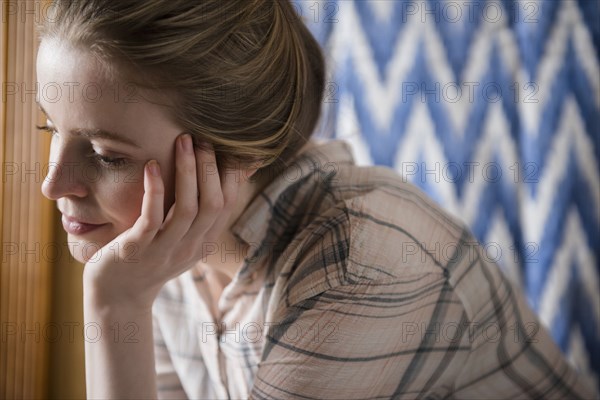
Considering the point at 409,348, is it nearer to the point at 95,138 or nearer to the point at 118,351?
the point at 118,351

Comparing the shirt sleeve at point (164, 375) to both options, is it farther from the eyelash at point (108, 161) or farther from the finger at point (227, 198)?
the eyelash at point (108, 161)

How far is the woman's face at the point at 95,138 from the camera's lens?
2.88 ft

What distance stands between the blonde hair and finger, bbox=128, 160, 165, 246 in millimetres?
76

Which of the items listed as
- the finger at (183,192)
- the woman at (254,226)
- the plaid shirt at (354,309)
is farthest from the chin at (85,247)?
the plaid shirt at (354,309)

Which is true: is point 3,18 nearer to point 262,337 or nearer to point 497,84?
point 262,337

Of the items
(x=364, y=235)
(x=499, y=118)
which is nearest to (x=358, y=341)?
(x=364, y=235)

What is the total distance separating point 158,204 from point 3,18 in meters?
0.49

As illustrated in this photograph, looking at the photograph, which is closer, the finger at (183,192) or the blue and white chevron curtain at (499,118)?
the finger at (183,192)

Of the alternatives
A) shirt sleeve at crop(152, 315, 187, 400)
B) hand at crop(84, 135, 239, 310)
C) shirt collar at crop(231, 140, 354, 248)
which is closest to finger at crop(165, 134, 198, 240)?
hand at crop(84, 135, 239, 310)

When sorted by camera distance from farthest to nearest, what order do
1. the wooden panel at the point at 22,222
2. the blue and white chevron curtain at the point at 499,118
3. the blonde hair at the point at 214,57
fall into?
1. the blue and white chevron curtain at the point at 499,118
2. the wooden panel at the point at 22,222
3. the blonde hair at the point at 214,57

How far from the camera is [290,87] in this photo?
100 centimetres

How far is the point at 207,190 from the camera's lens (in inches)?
38.3

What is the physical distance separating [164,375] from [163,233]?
39cm

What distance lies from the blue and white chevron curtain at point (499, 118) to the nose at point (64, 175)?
0.49 meters
